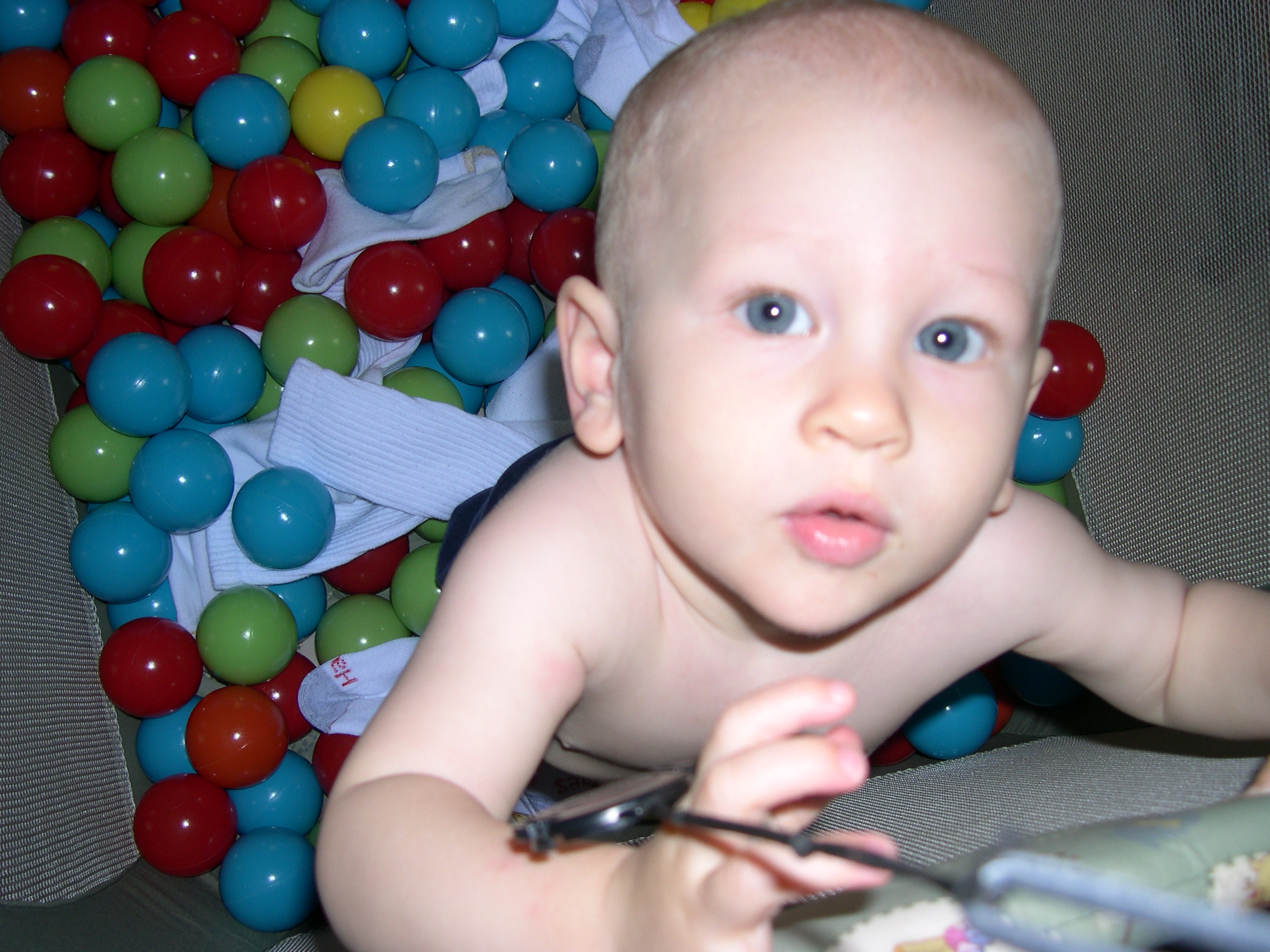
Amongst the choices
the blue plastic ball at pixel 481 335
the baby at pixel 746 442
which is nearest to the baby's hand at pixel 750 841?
the baby at pixel 746 442

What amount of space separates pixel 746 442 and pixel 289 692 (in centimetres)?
96

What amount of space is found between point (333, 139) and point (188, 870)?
3.01ft

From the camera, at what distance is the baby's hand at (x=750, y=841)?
0.37 metres

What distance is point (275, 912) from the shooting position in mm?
1133

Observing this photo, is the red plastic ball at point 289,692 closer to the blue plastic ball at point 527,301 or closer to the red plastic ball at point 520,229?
the blue plastic ball at point 527,301

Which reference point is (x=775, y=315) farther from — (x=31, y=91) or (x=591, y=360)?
(x=31, y=91)

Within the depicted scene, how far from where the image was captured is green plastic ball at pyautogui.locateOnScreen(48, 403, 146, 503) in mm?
1239

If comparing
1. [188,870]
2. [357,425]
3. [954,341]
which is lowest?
[188,870]

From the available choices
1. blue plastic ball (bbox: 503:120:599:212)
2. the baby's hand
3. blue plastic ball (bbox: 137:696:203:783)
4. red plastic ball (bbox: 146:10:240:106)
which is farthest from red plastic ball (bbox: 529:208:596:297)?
the baby's hand

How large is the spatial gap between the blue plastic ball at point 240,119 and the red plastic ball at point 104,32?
0.44 feet

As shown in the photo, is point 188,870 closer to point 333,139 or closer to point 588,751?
point 588,751

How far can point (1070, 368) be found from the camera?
115cm

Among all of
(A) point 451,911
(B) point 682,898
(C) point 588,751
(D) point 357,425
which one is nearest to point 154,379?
(D) point 357,425

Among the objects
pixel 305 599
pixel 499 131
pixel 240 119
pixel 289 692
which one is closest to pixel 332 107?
pixel 240 119
